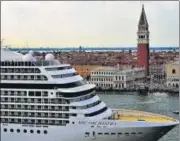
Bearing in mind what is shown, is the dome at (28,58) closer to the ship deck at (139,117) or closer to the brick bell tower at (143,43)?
the ship deck at (139,117)

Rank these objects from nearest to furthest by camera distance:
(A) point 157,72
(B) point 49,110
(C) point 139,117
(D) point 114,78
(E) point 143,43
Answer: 1. (B) point 49,110
2. (C) point 139,117
3. (D) point 114,78
4. (E) point 143,43
5. (A) point 157,72

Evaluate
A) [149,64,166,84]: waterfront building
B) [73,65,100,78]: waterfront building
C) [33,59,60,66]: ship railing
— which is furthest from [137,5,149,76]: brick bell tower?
[33,59,60,66]: ship railing

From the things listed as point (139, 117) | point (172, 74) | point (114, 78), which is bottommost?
point (114, 78)

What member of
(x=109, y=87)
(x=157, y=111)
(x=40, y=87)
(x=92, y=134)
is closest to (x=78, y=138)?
(x=92, y=134)

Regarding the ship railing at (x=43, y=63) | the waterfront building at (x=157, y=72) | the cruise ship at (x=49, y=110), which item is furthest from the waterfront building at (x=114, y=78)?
the cruise ship at (x=49, y=110)

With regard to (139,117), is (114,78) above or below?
below

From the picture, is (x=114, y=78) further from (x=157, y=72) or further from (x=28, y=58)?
(x=28, y=58)

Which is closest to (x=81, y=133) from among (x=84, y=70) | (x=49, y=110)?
(x=49, y=110)
